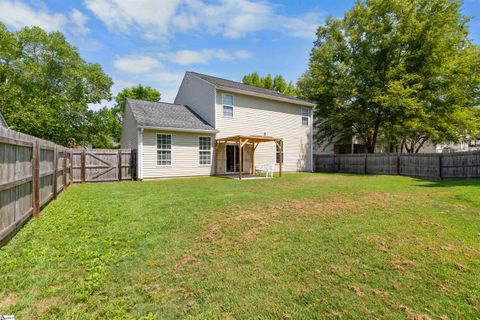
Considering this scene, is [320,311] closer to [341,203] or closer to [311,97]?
[341,203]

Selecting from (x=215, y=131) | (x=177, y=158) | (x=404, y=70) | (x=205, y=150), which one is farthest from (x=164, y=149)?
(x=404, y=70)

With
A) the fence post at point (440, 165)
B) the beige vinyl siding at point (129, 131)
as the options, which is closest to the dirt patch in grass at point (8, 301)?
the beige vinyl siding at point (129, 131)

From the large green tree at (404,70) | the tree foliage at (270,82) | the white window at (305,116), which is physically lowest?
the white window at (305,116)

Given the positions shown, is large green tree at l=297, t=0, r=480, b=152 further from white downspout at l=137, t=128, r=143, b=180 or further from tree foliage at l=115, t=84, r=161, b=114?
tree foliage at l=115, t=84, r=161, b=114

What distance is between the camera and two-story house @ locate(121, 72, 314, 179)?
43.1 ft

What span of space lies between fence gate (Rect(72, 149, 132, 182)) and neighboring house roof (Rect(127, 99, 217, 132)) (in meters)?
2.07

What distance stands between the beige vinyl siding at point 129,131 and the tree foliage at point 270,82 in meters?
21.7

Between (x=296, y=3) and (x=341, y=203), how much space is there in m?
10.4

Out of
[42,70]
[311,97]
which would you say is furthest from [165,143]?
[42,70]

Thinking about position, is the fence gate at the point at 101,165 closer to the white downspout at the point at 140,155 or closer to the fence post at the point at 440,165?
the white downspout at the point at 140,155

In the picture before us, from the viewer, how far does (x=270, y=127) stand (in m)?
17.0

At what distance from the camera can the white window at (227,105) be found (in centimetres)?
1514

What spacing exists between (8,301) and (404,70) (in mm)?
21768

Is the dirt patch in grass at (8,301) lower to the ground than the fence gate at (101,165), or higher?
lower
